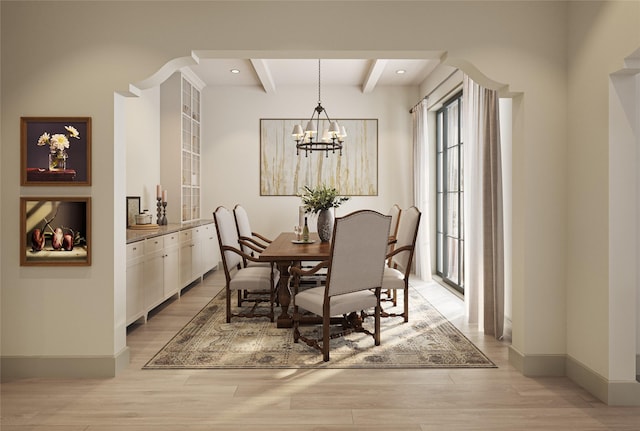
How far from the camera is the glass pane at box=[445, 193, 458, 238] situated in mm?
6266

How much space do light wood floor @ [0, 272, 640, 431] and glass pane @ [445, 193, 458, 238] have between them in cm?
307

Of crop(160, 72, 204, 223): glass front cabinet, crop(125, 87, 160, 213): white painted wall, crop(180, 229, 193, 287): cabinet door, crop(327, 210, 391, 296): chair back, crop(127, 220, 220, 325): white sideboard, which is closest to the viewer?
crop(327, 210, 391, 296): chair back

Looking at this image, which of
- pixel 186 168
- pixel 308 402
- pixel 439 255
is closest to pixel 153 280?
pixel 308 402

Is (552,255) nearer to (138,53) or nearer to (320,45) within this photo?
(320,45)

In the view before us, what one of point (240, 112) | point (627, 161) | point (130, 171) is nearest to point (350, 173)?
point (240, 112)

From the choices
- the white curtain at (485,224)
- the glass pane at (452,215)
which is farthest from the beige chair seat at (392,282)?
the glass pane at (452,215)

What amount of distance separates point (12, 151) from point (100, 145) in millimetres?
581

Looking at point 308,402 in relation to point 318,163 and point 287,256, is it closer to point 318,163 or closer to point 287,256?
point 287,256

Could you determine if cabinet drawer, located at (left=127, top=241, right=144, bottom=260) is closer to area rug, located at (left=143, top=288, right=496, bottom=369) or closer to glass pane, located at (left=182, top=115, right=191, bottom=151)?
area rug, located at (left=143, top=288, right=496, bottom=369)

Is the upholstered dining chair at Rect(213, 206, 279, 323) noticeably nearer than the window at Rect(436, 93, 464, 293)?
Yes

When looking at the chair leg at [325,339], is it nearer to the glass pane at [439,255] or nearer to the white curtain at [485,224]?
the white curtain at [485,224]

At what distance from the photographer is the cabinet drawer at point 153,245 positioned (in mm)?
4475

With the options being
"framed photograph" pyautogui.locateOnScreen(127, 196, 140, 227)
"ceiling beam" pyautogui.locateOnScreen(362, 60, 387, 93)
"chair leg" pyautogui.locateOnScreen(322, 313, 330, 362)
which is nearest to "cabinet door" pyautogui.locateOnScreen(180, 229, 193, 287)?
"framed photograph" pyautogui.locateOnScreen(127, 196, 140, 227)

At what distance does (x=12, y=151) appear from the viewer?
312 cm
